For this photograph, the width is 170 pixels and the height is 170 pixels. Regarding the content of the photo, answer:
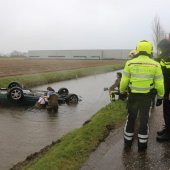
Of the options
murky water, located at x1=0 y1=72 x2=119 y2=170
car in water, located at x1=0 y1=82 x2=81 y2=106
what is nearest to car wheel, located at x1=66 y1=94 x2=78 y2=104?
murky water, located at x1=0 y1=72 x2=119 y2=170

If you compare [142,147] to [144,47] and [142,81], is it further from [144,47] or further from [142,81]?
[144,47]

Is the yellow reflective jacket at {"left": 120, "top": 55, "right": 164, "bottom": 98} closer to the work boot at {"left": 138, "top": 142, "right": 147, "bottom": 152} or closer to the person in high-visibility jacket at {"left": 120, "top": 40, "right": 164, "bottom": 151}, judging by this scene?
the person in high-visibility jacket at {"left": 120, "top": 40, "right": 164, "bottom": 151}

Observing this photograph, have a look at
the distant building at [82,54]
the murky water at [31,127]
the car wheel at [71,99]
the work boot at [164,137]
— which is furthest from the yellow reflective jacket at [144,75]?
the distant building at [82,54]

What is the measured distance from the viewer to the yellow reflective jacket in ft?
20.9

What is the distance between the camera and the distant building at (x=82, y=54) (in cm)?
12335

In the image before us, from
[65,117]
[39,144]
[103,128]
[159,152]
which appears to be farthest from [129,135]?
[65,117]

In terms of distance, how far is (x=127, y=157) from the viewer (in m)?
6.42

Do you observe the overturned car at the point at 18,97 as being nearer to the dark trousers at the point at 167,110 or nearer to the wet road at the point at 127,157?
the wet road at the point at 127,157

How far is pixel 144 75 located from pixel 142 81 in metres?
0.11

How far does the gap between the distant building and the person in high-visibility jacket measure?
11317 cm

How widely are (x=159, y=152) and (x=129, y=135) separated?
2.01ft

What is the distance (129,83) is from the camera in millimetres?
6559

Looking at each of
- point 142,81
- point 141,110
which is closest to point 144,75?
point 142,81

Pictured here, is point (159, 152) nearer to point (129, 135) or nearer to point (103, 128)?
point (129, 135)
